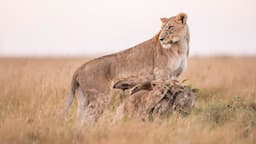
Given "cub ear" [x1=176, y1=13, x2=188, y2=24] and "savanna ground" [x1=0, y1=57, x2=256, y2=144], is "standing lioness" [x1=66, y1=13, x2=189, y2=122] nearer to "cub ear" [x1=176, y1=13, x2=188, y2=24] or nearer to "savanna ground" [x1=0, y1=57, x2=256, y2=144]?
"cub ear" [x1=176, y1=13, x2=188, y2=24]

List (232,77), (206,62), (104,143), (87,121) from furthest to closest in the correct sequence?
(206,62)
(232,77)
(87,121)
(104,143)

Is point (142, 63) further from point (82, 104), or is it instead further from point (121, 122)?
point (121, 122)

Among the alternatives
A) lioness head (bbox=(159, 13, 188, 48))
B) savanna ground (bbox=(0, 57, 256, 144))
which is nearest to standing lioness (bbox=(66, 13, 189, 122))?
lioness head (bbox=(159, 13, 188, 48))

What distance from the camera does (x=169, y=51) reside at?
10.2m

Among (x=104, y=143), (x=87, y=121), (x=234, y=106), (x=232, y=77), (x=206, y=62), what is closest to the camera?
(x=104, y=143)

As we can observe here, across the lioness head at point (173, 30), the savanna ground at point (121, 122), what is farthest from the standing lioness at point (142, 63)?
the savanna ground at point (121, 122)

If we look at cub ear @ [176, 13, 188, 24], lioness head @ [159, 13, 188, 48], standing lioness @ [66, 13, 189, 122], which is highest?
cub ear @ [176, 13, 188, 24]

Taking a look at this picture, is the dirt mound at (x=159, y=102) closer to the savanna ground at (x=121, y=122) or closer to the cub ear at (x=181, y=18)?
the savanna ground at (x=121, y=122)

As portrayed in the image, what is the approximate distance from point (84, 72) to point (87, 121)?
0.91 meters

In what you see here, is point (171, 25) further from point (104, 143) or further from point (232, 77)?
point (232, 77)

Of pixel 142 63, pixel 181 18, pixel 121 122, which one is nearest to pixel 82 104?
pixel 142 63

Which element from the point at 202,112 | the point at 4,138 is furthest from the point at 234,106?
the point at 4,138

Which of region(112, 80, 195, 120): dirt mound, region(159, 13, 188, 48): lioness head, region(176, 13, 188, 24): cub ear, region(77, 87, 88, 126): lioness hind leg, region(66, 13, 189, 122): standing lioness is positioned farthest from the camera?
region(176, 13, 188, 24): cub ear

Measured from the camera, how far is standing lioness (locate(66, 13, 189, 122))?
9.81 m
